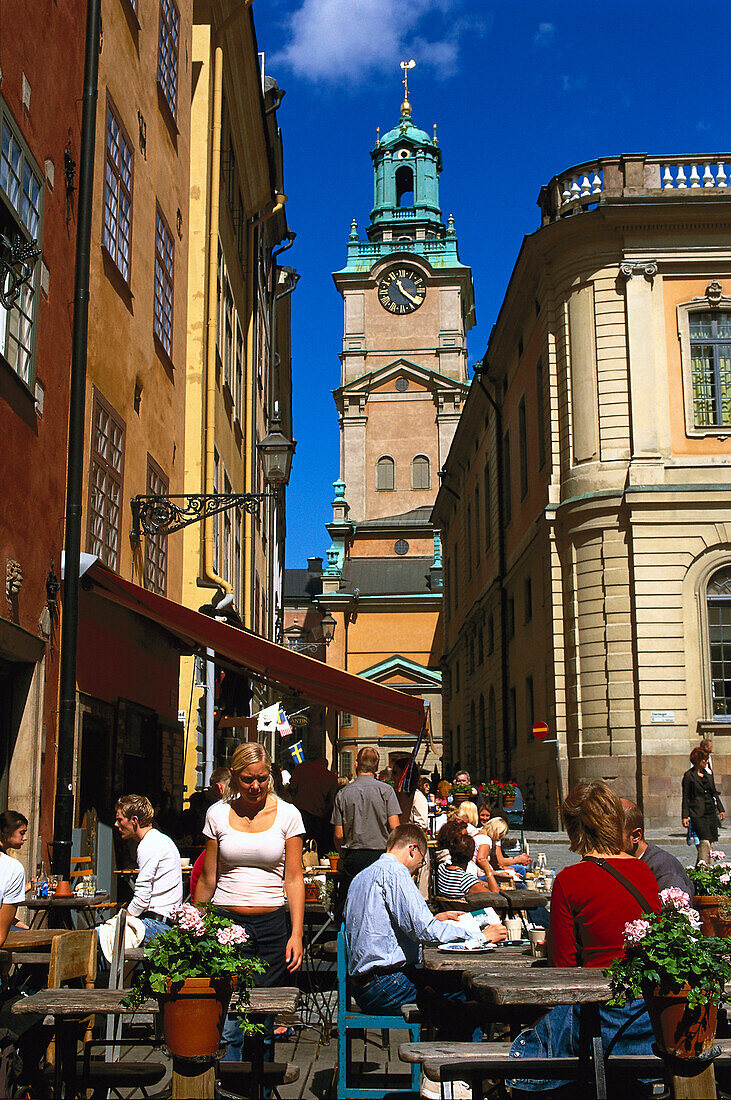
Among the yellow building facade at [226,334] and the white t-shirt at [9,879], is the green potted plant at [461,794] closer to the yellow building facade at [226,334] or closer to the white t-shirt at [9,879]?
the yellow building facade at [226,334]

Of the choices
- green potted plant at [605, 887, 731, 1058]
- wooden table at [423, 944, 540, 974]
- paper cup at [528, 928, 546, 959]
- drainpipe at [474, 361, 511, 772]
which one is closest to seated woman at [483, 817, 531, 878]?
paper cup at [528, 928, 546, 959]

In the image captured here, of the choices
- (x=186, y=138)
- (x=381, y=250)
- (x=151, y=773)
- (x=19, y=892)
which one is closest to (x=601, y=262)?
(x=186, y=138)

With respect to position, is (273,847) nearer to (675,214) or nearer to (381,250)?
(675,214)

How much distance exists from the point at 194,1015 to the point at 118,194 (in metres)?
9.87

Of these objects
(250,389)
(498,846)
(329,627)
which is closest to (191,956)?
(498,846)

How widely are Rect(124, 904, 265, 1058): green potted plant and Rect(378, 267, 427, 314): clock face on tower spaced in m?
68.9

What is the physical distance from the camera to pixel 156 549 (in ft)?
46.7

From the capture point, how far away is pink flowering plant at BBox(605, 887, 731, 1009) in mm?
3906

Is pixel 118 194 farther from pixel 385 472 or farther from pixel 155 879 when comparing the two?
pixel 385 472

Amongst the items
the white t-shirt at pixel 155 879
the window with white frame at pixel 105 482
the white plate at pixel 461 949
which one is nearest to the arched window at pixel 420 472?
the window with white frame at pixel 105 482

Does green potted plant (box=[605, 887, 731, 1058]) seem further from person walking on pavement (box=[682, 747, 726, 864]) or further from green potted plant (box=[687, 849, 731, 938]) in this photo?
person walking on pavement (box=[682, 747, 726, 864])

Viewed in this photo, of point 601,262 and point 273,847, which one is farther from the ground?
point 601,262

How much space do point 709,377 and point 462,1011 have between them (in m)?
19.5

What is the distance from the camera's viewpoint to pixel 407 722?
44.3 feet
